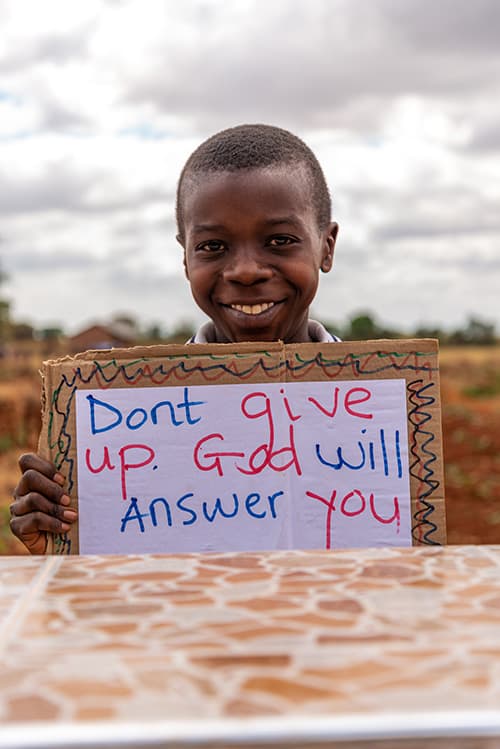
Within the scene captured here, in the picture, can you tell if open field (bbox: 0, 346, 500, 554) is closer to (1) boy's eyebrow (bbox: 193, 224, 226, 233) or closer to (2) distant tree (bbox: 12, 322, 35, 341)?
(1) boy's eyebrow (bbox: 193, 224, 226, 233)

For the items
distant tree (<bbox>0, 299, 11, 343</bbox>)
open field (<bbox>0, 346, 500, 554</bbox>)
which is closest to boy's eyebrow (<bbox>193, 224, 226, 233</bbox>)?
open field (<bbox>0, 346, 500, 554</bbox>)

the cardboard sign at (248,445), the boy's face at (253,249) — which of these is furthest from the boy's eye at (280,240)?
the cardboard sign at (248,445)

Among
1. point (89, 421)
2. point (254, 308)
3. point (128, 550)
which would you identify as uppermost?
point (254, 308)

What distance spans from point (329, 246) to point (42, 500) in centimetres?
125

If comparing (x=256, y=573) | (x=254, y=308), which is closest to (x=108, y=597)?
(x=256, y=573)

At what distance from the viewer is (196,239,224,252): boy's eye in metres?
2.20

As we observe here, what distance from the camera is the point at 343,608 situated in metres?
0.83

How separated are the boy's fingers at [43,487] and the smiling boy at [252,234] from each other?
73 cm

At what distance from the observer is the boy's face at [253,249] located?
7.03ft

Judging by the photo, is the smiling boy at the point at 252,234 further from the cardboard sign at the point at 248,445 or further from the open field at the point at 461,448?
the open field at the point at 461,448

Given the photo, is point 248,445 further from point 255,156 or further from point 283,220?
point 255,156

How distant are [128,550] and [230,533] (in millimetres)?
198

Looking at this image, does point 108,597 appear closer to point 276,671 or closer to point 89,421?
point 276,671

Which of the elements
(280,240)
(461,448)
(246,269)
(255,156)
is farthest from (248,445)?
(461,448)
